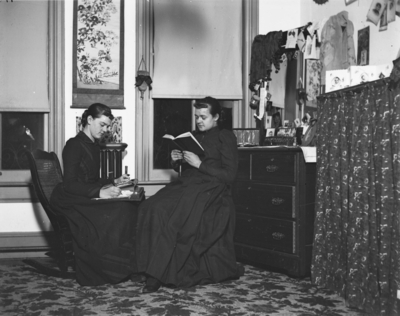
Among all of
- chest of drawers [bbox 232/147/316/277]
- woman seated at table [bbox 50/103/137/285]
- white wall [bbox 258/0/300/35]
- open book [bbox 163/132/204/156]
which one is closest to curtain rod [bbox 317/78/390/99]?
chest of drawers [bbox 232/147/316/277]

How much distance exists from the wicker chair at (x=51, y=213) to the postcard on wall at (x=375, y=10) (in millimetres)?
2963

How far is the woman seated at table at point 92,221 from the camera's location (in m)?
3.77

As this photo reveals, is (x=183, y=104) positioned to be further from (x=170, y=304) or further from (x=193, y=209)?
(x=170, y=304)

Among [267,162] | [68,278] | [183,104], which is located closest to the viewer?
[68,278]

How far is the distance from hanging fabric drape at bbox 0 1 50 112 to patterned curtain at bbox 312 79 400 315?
2863mm

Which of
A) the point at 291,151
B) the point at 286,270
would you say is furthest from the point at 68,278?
the point at 291,151

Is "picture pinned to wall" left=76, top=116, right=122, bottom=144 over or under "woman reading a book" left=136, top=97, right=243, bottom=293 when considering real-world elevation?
over

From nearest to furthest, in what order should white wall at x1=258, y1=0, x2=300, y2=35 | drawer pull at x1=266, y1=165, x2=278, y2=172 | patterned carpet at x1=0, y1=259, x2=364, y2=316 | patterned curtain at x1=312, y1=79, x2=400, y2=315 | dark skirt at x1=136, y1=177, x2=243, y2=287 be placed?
patterned curtain at x1=312, y1=79, x2=400, y2=315 → patterned carpet at x1=0, y1=259, x2=364, y2=316 → dark skirt at x1=136, y1=177, x2=243, y2=287 → drawer pull at x1=266, y1=165, x2=278, y2=172 → white wall at x1=258, y1=0, x2=300, y2=35

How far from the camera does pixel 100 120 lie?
4062 mm

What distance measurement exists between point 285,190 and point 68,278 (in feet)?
6.34

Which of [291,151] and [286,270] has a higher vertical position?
[291,151]

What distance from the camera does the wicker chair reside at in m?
3.93

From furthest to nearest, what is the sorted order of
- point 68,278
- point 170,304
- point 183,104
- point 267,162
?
point 183,104 < point 267,162 < point 68,278 < point 170,304

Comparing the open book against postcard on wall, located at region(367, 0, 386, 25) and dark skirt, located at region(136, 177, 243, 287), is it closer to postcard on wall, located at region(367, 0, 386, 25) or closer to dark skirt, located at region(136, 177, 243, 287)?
dark skirt, located at region(136, 177, 243, 287)
